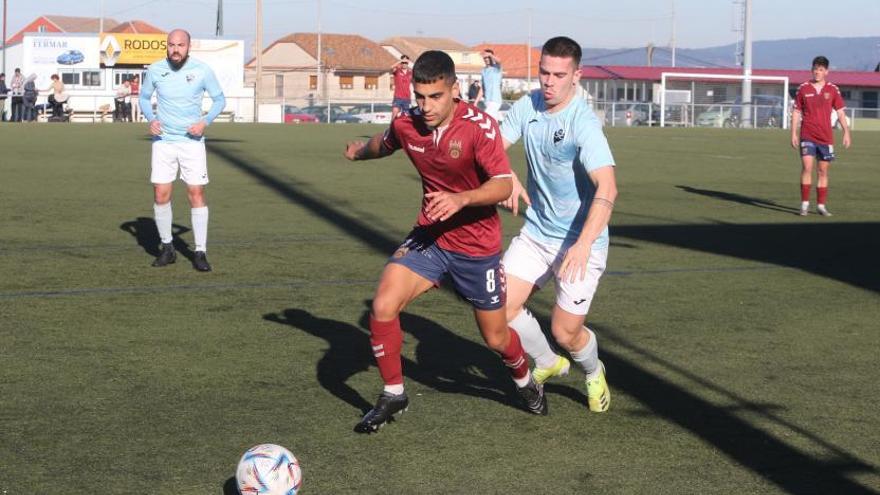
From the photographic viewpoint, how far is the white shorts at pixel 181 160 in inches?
447

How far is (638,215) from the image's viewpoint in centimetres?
1658

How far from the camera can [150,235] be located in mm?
13727

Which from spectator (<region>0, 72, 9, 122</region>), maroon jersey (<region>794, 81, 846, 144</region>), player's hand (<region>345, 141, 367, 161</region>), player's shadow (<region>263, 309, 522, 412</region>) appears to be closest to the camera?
player's hand (<region>345, 141, 367, 161</region>)

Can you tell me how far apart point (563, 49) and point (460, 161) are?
0.85 m

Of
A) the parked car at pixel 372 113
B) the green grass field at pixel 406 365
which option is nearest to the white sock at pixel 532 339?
the green grass field at pixel 406 365

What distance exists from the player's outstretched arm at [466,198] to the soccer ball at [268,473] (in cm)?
124

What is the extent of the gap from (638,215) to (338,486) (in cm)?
1168

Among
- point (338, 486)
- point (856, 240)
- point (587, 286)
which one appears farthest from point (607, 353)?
point (856, 240)

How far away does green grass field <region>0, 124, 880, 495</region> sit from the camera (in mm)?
5672

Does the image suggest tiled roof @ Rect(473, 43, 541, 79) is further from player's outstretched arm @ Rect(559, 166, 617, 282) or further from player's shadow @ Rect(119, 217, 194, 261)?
player's outstretched arm @ Rect(559, 166, 617, 282)

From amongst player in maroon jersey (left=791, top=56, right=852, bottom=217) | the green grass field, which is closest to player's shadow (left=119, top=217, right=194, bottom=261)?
the green grass field

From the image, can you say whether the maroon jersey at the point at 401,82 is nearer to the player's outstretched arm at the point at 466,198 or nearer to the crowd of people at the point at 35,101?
the crowd of people at the point at 35,101

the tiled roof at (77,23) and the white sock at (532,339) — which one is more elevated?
the tiled roof at (77,23)

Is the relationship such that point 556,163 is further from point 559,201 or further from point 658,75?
point 658,75
